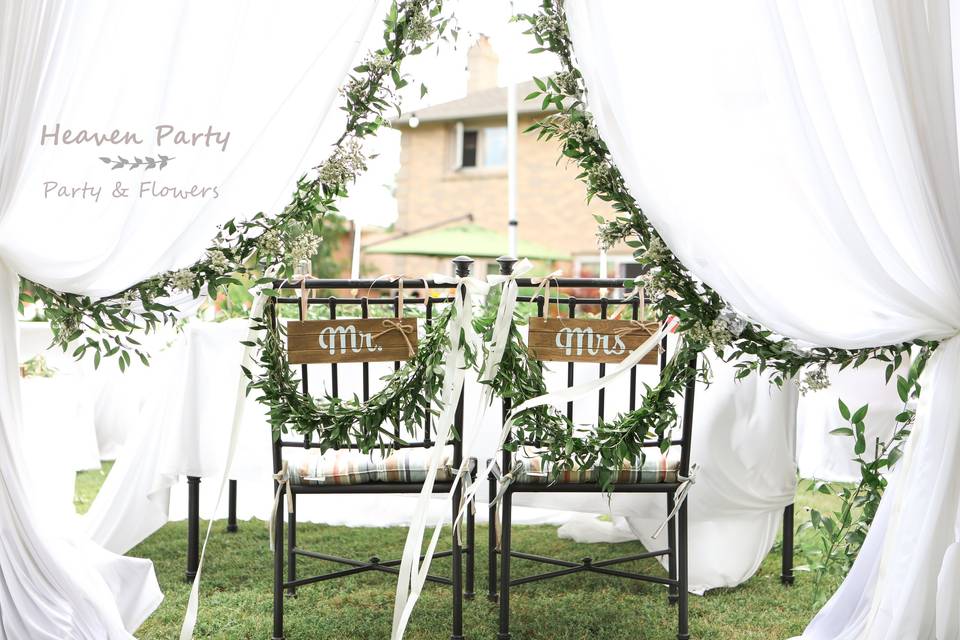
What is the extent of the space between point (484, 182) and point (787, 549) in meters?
12.4

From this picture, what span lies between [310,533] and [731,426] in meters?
1.64

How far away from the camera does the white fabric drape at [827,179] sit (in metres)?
1.87

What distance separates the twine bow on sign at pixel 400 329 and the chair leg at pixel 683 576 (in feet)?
2.73

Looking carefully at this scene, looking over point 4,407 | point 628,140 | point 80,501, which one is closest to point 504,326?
point 628,140

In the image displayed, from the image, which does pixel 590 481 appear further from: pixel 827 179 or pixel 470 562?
pixel 827 179

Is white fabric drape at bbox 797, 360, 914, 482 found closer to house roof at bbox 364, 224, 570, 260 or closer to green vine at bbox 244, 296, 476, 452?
green vine at bbox 244, 296, 476, 452

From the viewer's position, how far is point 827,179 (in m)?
1.91

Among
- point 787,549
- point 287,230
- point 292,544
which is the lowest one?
point 787,549

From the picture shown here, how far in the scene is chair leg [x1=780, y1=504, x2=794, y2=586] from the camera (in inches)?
112

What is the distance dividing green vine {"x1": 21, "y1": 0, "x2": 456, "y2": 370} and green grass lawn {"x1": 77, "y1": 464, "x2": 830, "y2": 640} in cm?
78

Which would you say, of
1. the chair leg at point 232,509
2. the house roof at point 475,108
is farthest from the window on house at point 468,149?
the chair leg at point 232,509

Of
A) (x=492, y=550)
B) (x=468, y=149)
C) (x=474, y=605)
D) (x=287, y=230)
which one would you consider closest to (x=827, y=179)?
(x=287, y=230)

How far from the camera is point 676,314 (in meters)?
2.18

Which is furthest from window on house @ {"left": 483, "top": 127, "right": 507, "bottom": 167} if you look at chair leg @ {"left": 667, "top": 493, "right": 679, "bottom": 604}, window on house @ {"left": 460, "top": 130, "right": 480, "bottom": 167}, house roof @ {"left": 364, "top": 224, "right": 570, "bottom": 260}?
chair leg @ {"left": 667, "top": 493, "right": 679, "bottom": 604}
